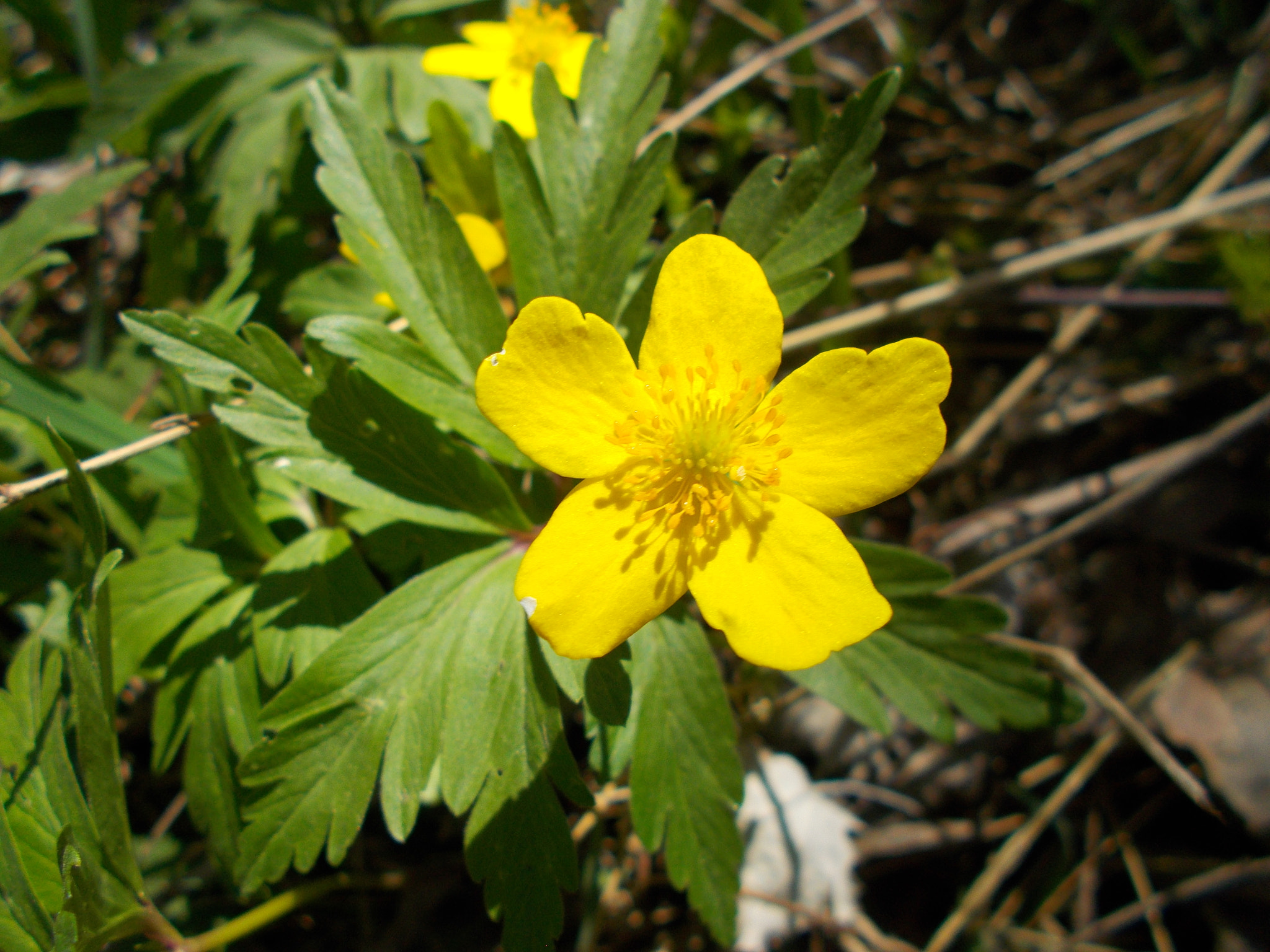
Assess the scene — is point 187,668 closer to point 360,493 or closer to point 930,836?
point 360,493

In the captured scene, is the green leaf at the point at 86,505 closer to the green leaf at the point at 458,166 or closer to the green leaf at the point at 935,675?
the green leaf at the point at 458,166

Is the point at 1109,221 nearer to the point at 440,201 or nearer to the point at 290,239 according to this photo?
the point at 440,201

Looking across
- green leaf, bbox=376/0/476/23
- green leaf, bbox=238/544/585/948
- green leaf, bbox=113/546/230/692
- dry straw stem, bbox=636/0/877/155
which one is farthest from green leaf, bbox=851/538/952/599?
green leaf, bbox=376/0/476/23

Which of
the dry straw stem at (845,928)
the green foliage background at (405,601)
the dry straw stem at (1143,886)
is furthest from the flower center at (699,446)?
the dry straw stem at (1143,886)

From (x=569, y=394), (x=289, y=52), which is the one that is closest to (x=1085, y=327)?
(x=569, y=394)

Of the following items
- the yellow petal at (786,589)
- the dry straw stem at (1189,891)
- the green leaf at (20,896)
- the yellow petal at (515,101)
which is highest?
the yellow petal at (515,101)

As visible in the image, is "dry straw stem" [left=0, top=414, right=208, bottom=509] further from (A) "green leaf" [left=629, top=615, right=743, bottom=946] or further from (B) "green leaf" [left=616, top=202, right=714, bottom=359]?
(A) "green leaf" [left=629, top=615, right=743, bottom=946]

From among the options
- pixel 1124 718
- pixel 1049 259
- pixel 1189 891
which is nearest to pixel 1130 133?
pixel 1049 259
